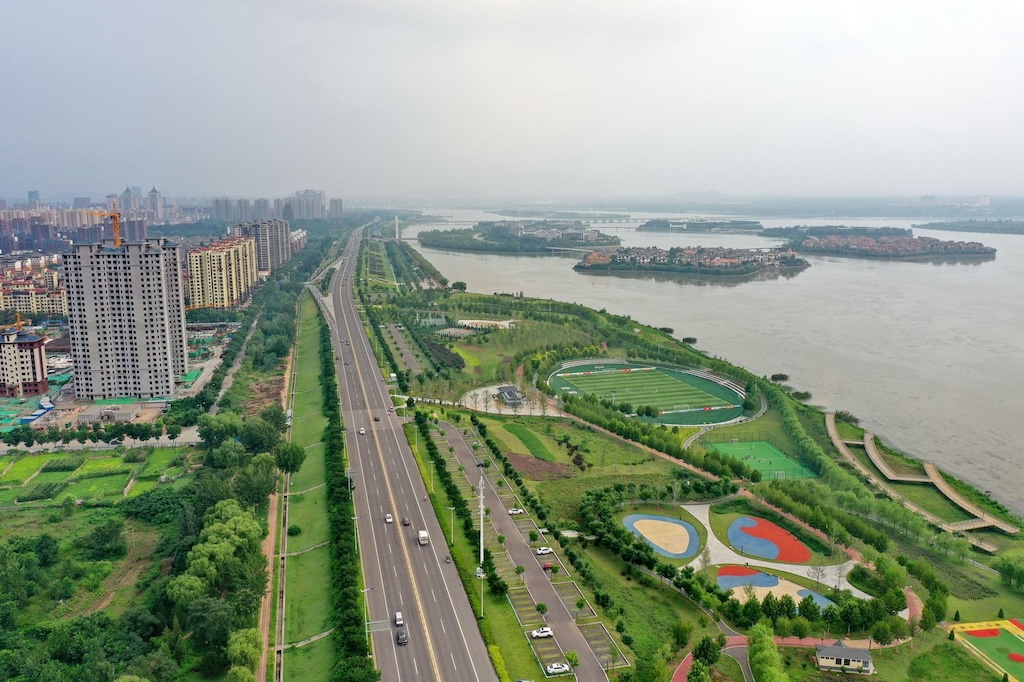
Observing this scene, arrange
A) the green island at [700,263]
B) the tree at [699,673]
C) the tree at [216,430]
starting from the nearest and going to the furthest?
1. the tree at [699,673]
2. the tree at [216,430]
3. the green island at [700,263]

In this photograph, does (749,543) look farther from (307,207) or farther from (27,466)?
(307,207)

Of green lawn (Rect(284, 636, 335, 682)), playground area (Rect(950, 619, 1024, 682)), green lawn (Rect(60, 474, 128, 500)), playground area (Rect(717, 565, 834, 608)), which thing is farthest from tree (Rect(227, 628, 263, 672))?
playground area (Rect(950, 619, 1024, 682))

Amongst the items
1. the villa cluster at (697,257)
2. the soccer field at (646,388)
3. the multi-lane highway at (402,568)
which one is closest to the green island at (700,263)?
the villa cluster at (697,257)

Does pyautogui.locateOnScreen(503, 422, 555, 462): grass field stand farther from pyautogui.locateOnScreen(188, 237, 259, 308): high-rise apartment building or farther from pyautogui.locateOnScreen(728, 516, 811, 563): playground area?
pyautogui.locateOnScreen(188, 237, 259, 308): high-rise apartment building

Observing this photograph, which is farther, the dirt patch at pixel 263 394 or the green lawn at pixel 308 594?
the dirt patch at pixel 263 394

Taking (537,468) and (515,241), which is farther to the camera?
(515,241)

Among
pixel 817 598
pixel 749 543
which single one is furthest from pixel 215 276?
pixel 817 598

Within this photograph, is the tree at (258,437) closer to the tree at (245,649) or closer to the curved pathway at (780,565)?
the tree at (245,649)
